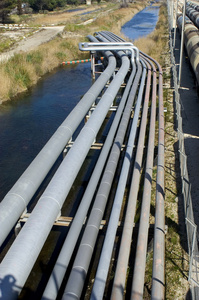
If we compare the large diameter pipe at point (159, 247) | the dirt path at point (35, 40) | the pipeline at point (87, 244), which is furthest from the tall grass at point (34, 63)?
the large diameter pipe at point (159, 247)

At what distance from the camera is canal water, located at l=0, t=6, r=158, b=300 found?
923 cm

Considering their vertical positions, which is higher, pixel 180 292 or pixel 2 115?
pixel 2 115

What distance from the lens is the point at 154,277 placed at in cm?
638

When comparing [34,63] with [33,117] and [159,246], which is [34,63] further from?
[159,246]

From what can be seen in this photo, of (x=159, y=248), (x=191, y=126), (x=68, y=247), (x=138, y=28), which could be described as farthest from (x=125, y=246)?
(x=138, y=28)

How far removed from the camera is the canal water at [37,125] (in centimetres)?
923

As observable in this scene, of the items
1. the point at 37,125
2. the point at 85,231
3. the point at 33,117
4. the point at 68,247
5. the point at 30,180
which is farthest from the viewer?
the point at 33,117

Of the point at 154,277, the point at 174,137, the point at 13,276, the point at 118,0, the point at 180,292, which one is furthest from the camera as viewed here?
the point at 118,0

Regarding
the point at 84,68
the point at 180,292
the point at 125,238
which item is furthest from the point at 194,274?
the point at 84,68

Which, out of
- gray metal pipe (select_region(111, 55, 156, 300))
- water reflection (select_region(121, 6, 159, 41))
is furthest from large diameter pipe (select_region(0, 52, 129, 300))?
water reflection (select_region(121, 6, 159, 41))

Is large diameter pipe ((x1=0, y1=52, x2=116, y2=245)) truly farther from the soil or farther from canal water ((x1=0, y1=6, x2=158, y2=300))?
the soil

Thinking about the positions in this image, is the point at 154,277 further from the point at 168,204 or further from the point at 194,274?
the point at 168,204

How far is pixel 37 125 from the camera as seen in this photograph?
1752 cm

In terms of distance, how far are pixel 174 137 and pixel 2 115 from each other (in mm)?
10597
